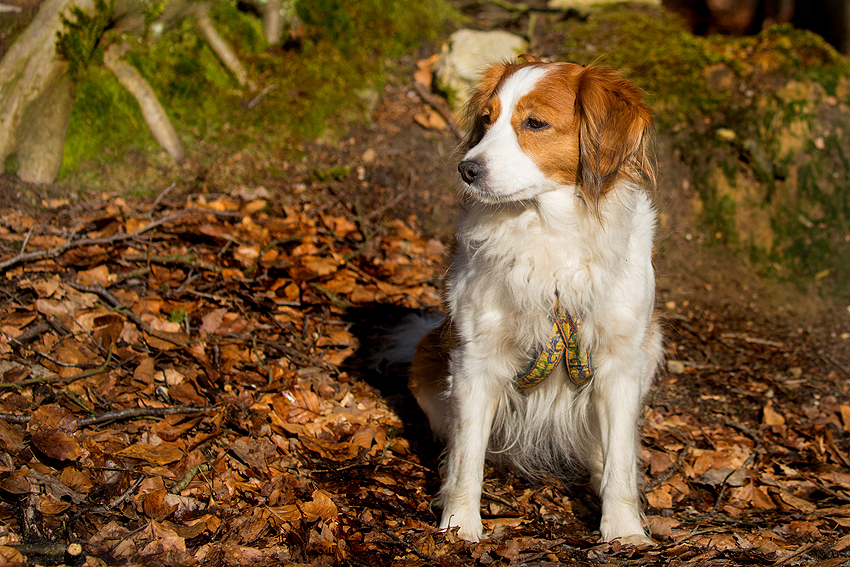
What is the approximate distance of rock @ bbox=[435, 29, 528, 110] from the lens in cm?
633

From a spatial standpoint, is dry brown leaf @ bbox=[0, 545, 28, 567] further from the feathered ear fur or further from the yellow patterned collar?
the feathered ear fur

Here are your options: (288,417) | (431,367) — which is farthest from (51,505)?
(431,367)

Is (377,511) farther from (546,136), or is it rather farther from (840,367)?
(840,367)

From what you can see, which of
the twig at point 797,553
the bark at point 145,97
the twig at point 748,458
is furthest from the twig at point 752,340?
the bark at point 145,97

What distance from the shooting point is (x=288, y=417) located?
346 cm

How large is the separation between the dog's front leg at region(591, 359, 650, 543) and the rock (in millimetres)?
3872

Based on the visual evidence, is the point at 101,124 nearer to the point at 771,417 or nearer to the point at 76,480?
the point at 76,480

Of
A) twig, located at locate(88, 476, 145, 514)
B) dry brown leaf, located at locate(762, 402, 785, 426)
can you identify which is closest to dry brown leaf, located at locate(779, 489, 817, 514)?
dry brown leaf, located at locate(762, 402, 785, 426)

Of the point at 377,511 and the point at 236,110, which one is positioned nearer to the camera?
the point at 377,511

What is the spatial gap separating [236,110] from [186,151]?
62 cm

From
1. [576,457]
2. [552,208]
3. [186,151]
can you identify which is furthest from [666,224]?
[186,151]

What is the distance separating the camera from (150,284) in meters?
4.02

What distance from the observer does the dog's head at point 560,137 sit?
104 inches

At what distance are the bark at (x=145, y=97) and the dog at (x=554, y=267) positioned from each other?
299 centimetres
